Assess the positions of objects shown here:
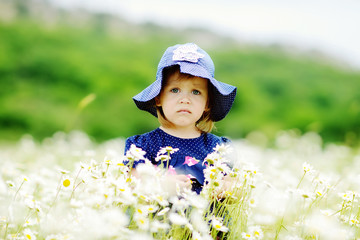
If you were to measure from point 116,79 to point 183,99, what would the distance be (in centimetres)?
3452

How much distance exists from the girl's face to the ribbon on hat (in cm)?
11

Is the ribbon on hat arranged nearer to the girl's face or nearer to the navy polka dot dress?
the girl's face

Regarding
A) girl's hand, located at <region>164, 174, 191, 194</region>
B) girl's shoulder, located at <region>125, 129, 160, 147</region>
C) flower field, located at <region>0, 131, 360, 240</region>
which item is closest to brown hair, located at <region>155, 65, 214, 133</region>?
girl's shoulder, located at <region>125, 129, 160, 147</region>

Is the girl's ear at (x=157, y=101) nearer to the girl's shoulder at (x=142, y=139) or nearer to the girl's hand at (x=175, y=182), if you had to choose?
the girl's shoulder at (x=142, y=139)

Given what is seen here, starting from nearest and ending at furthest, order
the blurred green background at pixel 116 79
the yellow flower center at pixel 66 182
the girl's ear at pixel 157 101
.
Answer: the yellow flower center at pixel 66 182 < the girl's ear at pixel 157 101 < the blurred green background at pixel 116 79

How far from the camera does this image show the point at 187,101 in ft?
8.93

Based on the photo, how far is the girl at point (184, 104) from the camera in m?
2.71

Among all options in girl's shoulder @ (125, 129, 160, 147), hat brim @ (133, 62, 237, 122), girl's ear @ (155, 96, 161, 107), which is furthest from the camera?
girl's ear @ (155, 96, 161, 107)

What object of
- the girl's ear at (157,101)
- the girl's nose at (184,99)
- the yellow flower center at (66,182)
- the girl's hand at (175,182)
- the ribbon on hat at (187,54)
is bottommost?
the yellow flower center at (66,182)

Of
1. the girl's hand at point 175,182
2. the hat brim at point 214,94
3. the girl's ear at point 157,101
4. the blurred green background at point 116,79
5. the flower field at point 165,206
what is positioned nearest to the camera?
the flower field at point 165,206

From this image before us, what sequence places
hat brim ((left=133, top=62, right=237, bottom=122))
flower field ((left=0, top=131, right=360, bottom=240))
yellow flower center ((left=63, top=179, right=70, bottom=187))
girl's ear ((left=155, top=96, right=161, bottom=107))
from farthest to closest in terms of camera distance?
girl's ear ((left=155, top=96, right=161, bottom=107)) → hat brim ((left=133, top=62, right=237, bottom=122)) → yellow flower center ((left=63, top=179, right=70, bottom=187)) → flower field ((left=0, top=131, right=360, bottom=240))

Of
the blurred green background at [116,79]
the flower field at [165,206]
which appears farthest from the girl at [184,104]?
the blurred green background at [116,79]

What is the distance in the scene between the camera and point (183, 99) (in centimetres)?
271

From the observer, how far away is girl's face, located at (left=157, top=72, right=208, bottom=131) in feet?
8.97
